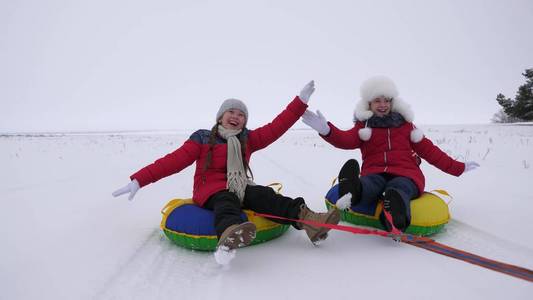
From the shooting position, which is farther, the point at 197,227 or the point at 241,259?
the point at 197,227

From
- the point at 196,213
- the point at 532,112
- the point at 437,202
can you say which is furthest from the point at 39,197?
the point at 532,112

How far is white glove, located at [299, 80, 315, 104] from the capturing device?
10.9 feet

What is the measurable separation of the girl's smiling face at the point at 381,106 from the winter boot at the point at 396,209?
3.79 feet

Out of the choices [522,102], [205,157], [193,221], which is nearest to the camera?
[193,221]

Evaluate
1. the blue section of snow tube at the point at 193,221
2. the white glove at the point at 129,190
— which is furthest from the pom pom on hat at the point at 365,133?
the white glove at the point at 129,190

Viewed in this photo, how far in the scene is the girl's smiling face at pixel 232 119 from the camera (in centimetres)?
330

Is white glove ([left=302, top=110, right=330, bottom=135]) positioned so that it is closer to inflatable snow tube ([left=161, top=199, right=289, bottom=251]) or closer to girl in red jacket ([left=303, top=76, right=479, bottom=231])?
girl in red jacket ([left=303, top=76, right=479, bottom=231])

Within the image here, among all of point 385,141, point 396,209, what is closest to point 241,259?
point 396,209

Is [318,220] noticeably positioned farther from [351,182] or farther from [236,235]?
[236,235]

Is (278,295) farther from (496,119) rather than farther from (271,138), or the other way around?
(496,119)

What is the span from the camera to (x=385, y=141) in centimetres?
334

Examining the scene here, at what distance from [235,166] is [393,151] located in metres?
1.67

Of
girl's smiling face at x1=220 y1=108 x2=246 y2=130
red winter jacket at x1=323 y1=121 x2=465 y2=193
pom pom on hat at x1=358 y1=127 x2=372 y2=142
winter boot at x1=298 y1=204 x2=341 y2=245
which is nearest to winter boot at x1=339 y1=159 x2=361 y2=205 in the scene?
winter boot at x1=298 y1=204 x2=341 y2=245

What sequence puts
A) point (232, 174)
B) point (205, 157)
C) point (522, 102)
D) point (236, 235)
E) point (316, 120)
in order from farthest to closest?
point (522, 102)
point (316, 120)
point (205, 157)
point (232, 174)
point (236, 235)
